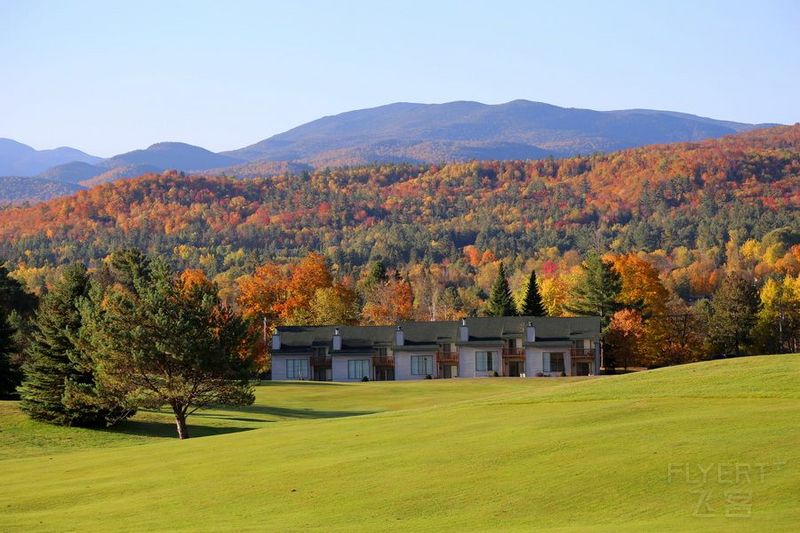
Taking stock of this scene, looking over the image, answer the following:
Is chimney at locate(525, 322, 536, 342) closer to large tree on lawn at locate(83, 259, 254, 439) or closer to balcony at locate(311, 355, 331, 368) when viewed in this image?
balcony at locate(311, 355, 331, 368)

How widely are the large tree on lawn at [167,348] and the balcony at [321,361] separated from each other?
48.0 meters

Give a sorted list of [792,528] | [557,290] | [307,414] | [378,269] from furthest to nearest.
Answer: [378,269] → [557,290] → [307,414] → [792,528]

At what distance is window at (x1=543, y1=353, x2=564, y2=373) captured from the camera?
9644 centimetres

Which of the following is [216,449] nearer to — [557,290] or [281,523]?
[281,523]

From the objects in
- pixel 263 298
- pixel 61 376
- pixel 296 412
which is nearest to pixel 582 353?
pixel 296 412

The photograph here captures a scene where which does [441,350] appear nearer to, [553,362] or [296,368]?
[553,362]

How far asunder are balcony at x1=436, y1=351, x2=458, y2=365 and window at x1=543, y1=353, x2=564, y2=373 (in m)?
7.75

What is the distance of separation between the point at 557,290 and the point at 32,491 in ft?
337

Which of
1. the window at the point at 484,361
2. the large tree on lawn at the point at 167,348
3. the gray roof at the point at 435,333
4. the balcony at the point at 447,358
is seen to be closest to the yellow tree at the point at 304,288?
the gray roof at the point at 435,333

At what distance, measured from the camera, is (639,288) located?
352ft

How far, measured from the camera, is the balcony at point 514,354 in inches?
3836

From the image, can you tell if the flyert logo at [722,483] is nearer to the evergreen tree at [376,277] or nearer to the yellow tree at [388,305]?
the yellow tree at [388,305]

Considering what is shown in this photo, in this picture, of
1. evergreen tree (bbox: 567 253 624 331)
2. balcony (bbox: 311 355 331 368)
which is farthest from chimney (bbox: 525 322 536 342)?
balcony (bbox: 311 355 331 368)

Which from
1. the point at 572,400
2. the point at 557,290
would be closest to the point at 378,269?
the point at 557,290
